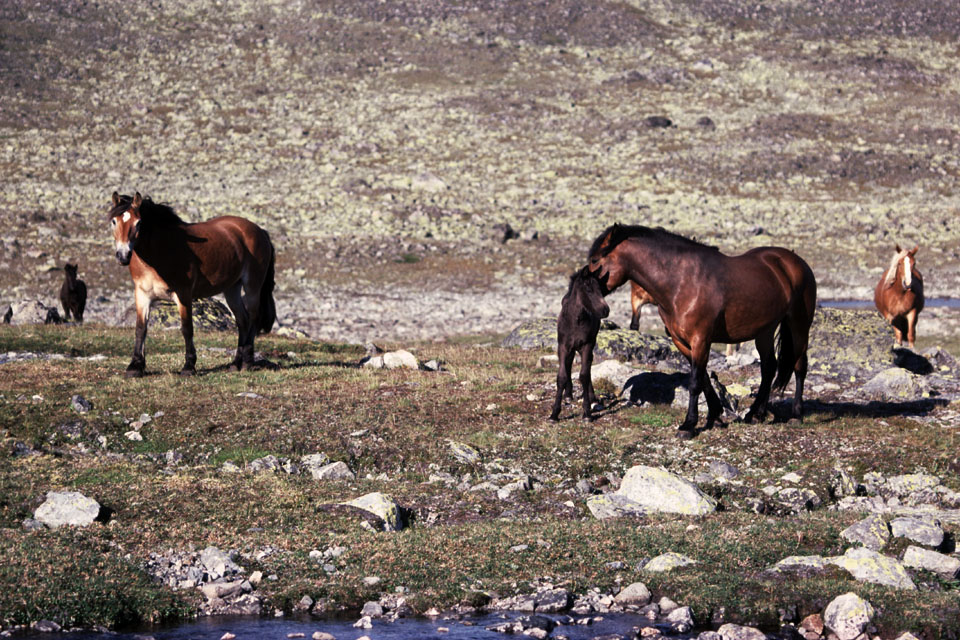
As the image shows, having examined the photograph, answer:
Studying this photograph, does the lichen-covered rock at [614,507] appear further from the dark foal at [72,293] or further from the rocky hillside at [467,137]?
the rocky hillside at [467,137]

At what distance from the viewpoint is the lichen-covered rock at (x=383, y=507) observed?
1286 centimetres

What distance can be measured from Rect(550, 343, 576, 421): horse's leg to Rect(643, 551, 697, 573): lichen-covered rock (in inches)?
223

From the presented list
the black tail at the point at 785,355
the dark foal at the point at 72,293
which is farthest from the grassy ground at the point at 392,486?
the dark foal at the point at 72,293

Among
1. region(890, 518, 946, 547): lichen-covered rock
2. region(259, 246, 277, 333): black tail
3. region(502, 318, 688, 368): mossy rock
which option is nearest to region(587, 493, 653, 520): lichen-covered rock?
region(890, 518, 946, 547): lichen-covered rock

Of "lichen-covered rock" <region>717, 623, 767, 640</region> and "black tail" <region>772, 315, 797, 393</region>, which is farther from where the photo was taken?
"black tail" <region>772, 315, 797, 393</region>

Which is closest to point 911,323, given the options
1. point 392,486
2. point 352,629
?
point 392,486

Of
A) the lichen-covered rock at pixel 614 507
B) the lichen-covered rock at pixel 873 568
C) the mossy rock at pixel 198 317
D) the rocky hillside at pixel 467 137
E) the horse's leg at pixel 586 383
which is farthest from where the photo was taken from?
the rocky hillside at pixel 467 137

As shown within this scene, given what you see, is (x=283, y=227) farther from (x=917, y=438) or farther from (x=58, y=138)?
(x=917, y=438)

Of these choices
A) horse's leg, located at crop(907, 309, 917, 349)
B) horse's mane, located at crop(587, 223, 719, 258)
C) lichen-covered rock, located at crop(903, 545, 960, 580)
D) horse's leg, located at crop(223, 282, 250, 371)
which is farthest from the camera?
horse's leg, located at crop(907, 309, 917, 349)

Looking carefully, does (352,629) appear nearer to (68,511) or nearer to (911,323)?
(68,511)

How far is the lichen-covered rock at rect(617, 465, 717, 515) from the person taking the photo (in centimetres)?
1345

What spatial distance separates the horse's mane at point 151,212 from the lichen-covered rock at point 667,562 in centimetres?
1012

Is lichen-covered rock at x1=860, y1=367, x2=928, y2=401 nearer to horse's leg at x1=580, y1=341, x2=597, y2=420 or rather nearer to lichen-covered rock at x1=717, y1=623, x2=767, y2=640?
horse's leg at x1=580, y1=341, x2=597, y2=420

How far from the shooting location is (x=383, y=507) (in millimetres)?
12992
